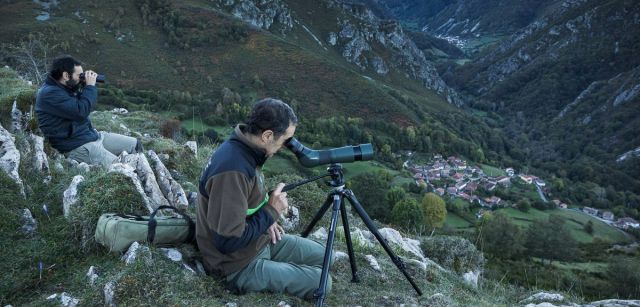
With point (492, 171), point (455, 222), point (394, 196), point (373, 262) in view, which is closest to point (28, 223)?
point (373, 262)

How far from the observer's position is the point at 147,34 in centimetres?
7619

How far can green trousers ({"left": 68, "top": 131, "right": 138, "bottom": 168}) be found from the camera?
5.75m

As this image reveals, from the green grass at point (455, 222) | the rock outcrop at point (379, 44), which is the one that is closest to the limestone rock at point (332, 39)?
the rock outcrop at point (379, 44)

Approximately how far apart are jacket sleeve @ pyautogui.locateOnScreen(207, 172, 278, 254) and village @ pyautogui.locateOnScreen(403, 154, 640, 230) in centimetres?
5909

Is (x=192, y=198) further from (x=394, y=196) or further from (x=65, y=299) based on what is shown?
(x=394, y=196)

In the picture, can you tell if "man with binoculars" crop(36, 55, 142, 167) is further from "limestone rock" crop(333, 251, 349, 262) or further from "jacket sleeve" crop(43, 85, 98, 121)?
"limestone rock" crop(333, 251, 349, 262)

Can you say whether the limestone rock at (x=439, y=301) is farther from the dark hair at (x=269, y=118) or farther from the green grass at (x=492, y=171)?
the green grass at (x=492, y=171)

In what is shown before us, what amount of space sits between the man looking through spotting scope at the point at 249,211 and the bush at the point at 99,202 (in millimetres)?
1090

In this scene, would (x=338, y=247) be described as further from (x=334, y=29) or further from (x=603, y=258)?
(x=334, y=29)

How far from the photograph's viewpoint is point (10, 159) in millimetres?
4465

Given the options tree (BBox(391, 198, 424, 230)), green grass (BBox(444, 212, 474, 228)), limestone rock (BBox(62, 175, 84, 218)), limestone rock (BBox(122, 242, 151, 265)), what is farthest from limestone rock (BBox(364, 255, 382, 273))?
green grass (BBox(444, 212, 474, 228))

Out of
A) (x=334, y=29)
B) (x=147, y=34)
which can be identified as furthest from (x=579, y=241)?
(x=334, y=29)

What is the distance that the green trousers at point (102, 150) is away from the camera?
575 centimetres

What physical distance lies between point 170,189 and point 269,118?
8.72 ft
